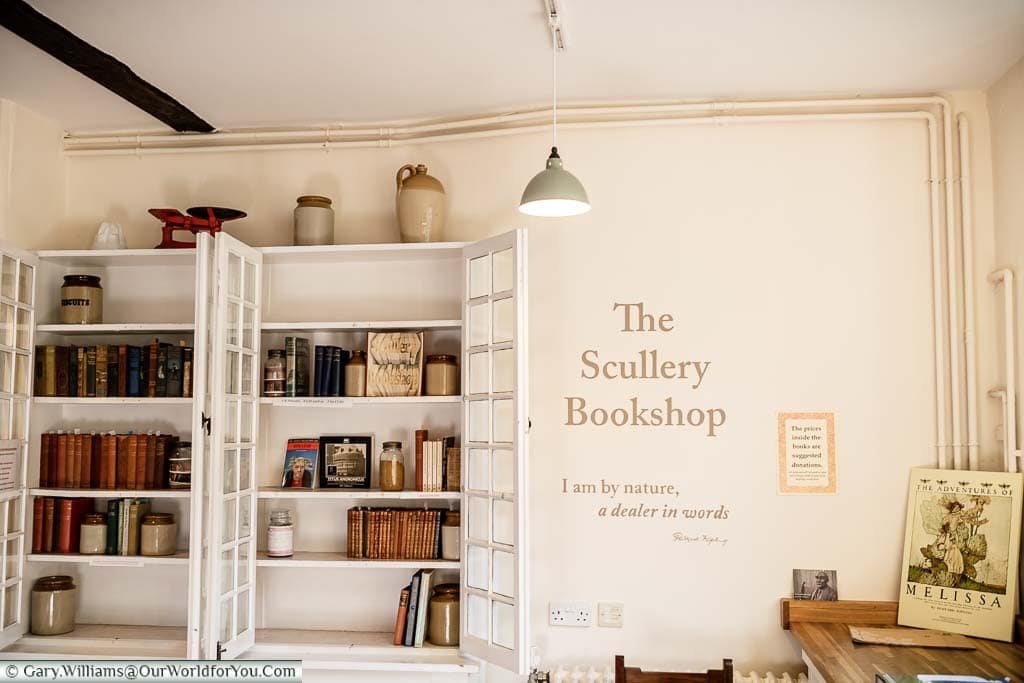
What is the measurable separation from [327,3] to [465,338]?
1.34m

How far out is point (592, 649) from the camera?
3.53 meters

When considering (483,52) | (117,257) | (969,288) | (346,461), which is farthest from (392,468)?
(969,288)

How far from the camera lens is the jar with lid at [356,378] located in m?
3.63

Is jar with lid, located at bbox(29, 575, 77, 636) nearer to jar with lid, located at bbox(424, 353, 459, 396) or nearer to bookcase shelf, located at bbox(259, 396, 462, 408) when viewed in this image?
bookcase shelf, located at bbox(259, 396, 462, 408)

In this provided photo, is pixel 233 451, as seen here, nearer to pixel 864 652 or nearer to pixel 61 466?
pixel 61 466

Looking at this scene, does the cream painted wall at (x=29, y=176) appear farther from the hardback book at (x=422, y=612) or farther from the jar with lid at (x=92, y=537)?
the hardback book at (x=422, y=612)

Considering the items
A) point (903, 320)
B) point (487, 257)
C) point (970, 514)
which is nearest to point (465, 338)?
point (487, 257)

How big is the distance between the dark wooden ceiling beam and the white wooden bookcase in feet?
2.05

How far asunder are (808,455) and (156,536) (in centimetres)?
269

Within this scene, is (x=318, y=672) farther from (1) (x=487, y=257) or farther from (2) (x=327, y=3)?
(2) (x=327, y=3)

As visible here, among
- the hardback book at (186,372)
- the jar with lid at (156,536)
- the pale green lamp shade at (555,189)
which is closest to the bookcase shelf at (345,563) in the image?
the jar with lid at (156,536)

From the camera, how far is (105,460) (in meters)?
3.67

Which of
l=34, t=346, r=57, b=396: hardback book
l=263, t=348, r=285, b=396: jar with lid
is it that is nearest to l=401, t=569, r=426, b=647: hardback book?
l=263, t=348, r=285, b=396: jar with lid

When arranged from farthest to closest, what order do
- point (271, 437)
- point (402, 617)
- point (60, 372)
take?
→ point (271, 437), point (60, 372), point (402, 617)
